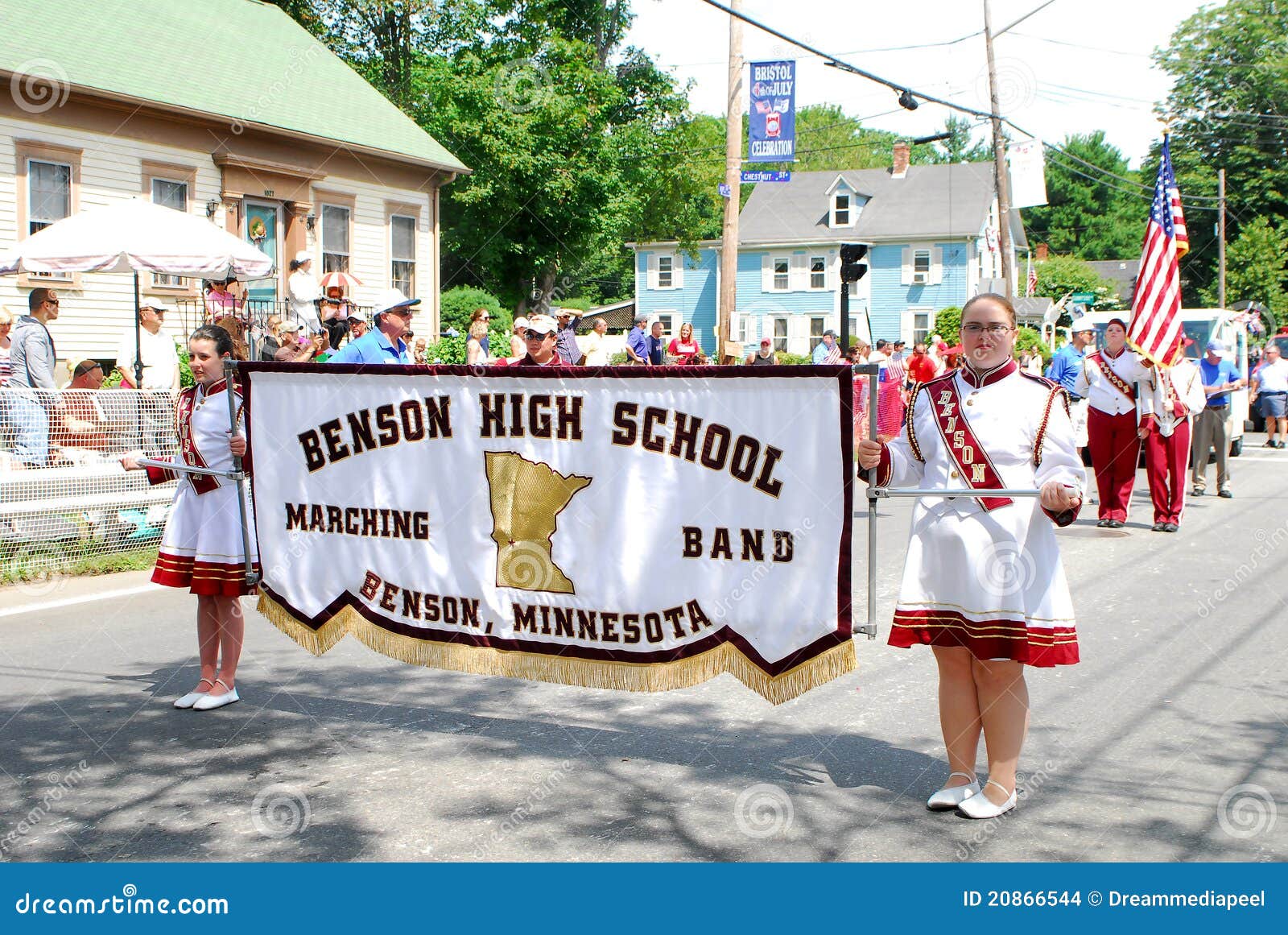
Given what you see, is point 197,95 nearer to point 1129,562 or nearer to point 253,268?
point 253,268

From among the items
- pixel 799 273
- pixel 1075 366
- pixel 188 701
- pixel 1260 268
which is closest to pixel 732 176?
pixel 1075 366

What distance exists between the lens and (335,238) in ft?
84.2

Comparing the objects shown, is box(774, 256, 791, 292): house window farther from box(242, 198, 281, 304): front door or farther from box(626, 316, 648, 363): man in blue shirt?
box(626, 316, 648, 363): man in blue shirt

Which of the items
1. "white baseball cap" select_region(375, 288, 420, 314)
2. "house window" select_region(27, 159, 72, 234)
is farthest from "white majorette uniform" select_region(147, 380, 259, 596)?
"house window" select_region(27, 159, 72, 234)

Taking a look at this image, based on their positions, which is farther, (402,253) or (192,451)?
(402,253)

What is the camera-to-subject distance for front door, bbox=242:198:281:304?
23438 millimetres

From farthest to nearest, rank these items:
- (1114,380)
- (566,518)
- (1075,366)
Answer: (1075,366) < (1114,380) < (566,518)

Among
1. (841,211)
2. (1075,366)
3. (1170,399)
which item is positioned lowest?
(1170,399)

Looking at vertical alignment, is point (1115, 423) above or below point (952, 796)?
above

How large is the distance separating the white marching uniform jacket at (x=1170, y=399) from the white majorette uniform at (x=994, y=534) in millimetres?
8363

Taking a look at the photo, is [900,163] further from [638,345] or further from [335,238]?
[638,345]

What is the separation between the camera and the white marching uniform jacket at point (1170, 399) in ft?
40.7

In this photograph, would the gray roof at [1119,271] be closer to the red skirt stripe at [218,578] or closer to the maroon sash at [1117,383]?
the maroon sash at [1117,383]

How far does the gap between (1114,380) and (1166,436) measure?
752 mm
